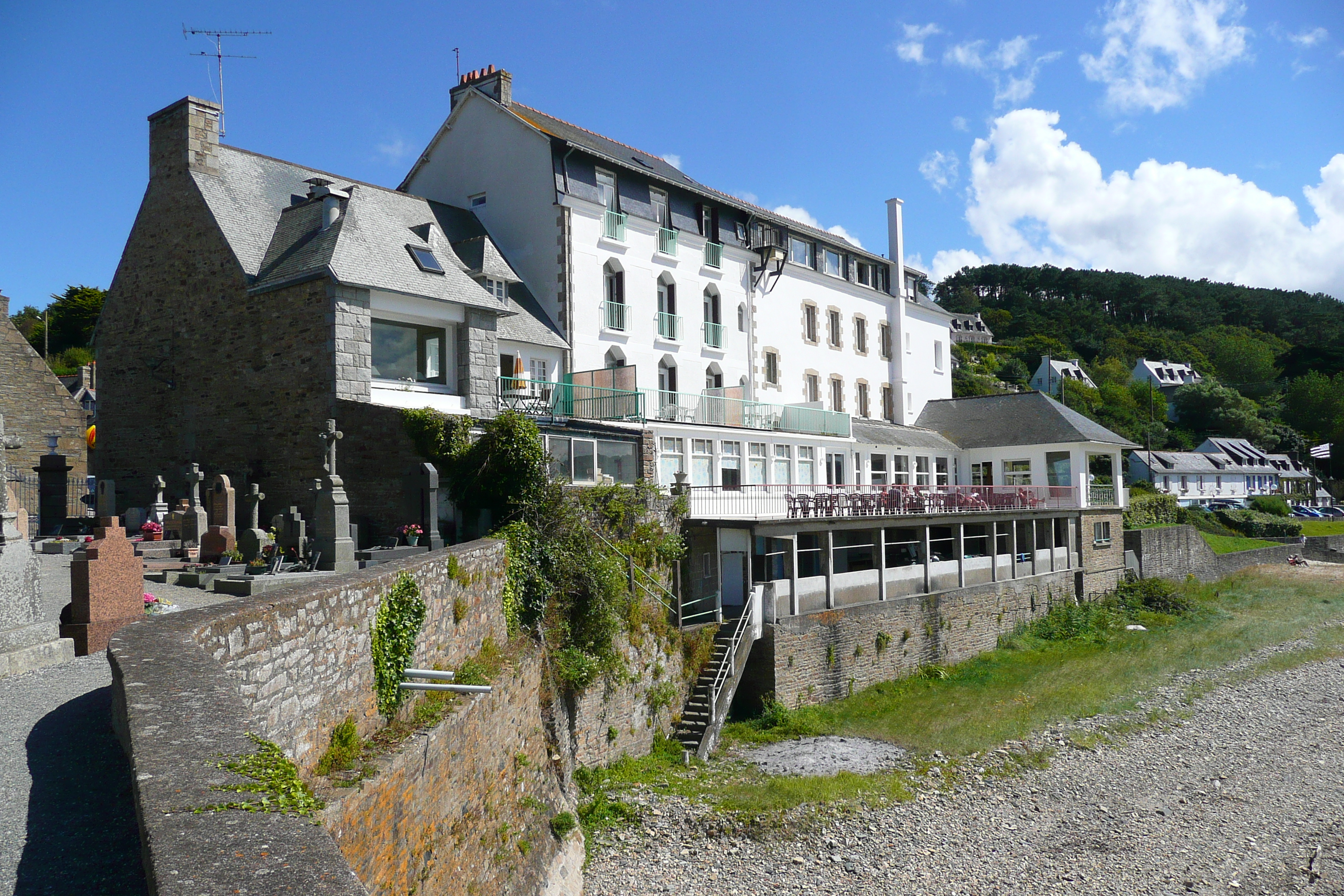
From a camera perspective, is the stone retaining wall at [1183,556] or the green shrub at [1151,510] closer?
the stone retaining wall at [1183,556]

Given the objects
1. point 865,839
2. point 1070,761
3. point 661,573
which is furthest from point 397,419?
point 1070,761

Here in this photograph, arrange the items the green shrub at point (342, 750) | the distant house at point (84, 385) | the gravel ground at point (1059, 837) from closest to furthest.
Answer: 1. the green shrub at point (342, 750)
2. the gravel ground at point (1059, 837)
3. the distant house at point (84, 385)

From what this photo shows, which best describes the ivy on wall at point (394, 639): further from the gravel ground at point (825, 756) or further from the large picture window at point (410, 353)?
the large picture window at point (410, 353)

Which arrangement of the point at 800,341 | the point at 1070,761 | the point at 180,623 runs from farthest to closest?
the point at 800,341 < the point at 1070,761 < the point at 180,623

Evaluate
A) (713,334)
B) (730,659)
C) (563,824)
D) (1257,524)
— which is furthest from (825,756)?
(1257,524)

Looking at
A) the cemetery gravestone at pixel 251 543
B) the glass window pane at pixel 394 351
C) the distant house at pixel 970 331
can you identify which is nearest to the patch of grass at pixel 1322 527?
the glass window pane at pixel 394 351

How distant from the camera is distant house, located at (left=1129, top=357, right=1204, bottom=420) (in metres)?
95.2

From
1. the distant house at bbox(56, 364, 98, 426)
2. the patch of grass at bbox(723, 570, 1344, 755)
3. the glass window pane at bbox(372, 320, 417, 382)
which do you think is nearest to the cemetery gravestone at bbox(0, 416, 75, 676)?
the glass window pane at bbox(372, 320, 417, 382)

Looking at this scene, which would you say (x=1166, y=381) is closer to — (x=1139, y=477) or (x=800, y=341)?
(x=1139, y=477)

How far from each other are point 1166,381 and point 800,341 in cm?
7898

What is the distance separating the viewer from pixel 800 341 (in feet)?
108

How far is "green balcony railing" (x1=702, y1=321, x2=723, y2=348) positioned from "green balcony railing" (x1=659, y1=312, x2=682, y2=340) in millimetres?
1117

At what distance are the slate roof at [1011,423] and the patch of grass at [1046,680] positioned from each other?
6.76 meters

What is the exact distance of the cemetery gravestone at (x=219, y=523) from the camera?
16609 millimetres
